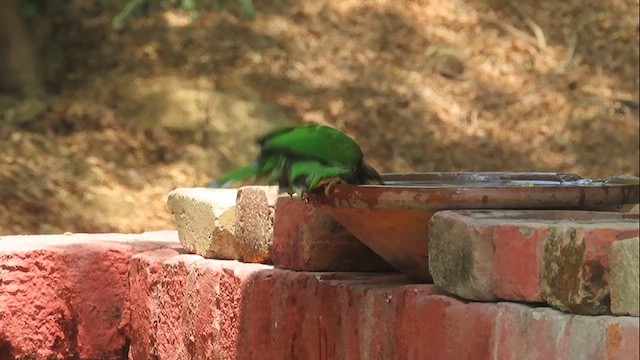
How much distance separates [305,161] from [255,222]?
609 mm

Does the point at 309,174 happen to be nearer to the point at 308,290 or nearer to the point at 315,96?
the point at 308,290

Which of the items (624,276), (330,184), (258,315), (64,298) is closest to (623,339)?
(624,276)

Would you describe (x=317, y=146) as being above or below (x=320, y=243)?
above

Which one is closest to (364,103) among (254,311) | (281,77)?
(281,77)

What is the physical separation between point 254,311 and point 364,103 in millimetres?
4706

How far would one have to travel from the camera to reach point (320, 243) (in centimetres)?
296

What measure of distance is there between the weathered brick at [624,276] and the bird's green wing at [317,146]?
75 cm

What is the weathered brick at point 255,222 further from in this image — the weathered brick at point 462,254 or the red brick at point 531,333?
the red brick at point 531,333

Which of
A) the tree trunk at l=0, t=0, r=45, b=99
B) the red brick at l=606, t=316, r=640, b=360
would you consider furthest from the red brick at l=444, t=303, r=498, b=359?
the tree trunk at l=0, t=0, r=45, b=99

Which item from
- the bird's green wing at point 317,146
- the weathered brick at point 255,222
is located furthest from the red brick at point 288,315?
the bird's green wing at point 317,146

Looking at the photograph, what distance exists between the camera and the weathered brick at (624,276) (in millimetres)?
1974

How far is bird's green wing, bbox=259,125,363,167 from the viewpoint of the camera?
2.62 meters

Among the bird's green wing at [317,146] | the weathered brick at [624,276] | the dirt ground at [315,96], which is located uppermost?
the dirt ground at [315,96]

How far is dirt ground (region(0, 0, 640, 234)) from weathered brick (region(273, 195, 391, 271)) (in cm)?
338
